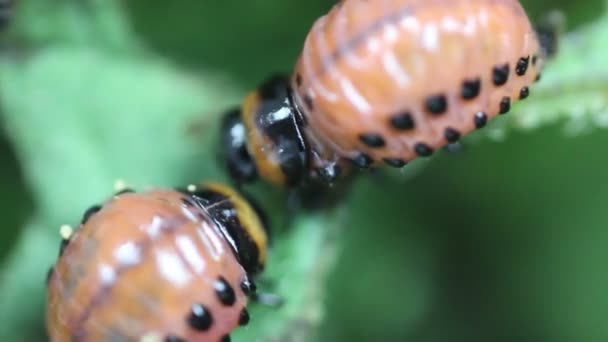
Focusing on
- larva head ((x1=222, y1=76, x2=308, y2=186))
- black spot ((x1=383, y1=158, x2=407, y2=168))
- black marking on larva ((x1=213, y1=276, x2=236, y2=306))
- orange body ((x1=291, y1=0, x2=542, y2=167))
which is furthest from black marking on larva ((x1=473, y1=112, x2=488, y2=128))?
black marking on larva ((x1=213, y1=276, x2=236, y2=306))

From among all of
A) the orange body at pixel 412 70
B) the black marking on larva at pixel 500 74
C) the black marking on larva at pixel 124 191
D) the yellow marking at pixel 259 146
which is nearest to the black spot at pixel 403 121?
the orange body at pixel 412 70

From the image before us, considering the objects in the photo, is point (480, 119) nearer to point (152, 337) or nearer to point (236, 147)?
point (236, 147)

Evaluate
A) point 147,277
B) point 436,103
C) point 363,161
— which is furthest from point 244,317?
point 436,103

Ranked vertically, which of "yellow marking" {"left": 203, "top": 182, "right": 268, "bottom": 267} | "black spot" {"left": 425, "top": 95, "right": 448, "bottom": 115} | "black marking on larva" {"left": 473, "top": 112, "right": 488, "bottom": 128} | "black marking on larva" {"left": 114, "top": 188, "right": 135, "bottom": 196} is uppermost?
"black marking on larva" {"left": 114, "top": 188, "right": 135, "bottom": 196}

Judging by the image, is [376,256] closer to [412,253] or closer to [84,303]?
[412,253]

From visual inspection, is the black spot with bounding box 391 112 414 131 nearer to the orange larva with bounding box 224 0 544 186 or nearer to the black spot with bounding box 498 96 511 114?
the orange larva with bounding box 224 0 544 186

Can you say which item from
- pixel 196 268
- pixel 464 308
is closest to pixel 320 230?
pixel 196 268

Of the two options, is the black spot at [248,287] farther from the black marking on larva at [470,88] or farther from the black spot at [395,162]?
the black marking on larva at [470,88]
